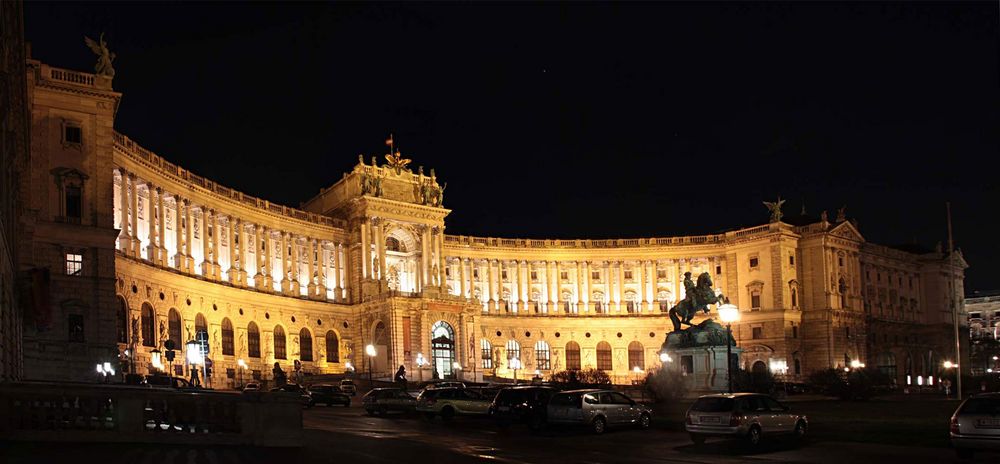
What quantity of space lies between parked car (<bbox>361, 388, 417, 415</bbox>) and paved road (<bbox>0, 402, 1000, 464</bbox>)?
33.9 feet

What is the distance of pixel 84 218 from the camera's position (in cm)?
5816

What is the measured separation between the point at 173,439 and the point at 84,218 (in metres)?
33.4

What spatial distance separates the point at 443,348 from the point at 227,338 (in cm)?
2533

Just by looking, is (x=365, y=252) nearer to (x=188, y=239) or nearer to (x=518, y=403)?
(x=188, y=239)

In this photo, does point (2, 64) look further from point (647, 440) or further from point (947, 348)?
point (947, 348)

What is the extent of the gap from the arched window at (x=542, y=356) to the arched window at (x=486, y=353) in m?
5.91

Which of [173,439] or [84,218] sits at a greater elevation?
[84,218]

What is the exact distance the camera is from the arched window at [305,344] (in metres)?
98.4

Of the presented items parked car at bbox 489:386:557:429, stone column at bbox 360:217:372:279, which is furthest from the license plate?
stone column at bbox 360:217:372:279

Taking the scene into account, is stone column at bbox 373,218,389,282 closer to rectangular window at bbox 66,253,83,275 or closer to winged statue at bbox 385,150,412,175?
winged statue at bbox 385,150,412,175

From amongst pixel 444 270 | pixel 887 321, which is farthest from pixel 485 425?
pixel 887 321

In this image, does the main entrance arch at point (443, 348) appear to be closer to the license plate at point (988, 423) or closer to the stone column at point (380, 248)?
the stone column at point (380, 248)

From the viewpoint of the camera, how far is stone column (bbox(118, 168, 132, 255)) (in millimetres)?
71938

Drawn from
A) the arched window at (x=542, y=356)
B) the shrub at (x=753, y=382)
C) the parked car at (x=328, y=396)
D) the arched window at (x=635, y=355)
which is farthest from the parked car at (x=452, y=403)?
the arched window at (x=635, y=355)
